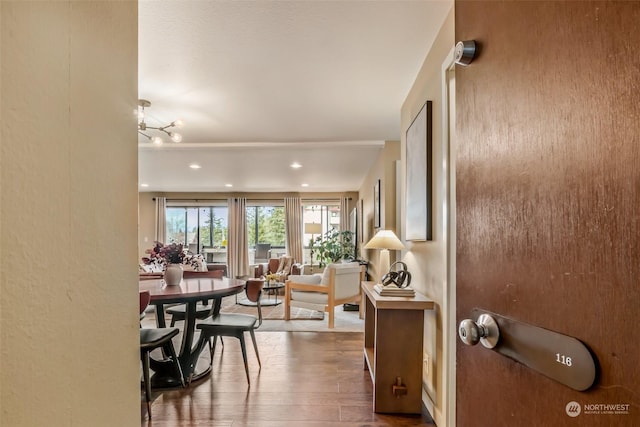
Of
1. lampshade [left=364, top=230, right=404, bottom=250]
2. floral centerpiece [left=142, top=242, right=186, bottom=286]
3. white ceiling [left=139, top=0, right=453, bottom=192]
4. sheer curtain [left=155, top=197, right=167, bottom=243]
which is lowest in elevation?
floral centerpiece [left=142, top=242, right=186, bottom=286]

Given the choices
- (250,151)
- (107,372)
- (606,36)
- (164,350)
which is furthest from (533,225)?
(250,151)

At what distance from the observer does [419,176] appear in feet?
7.75

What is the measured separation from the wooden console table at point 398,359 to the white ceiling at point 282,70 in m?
1.65

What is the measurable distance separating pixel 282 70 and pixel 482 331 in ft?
7.32

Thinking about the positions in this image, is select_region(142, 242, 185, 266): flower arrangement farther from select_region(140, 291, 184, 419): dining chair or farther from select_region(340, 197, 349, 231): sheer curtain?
select_region(340, 197, 349, 231): sheer curtain

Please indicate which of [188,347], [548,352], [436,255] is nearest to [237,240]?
[188,347]

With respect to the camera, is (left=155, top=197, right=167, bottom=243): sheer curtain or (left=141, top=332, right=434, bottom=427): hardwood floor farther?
(left=155, top=197, right=167, bottom=243): sheer curtain

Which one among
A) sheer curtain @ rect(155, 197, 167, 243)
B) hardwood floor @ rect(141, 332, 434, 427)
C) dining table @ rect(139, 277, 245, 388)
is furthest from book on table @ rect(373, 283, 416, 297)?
sheer curtain @ rect(155, 197, 167, 243)

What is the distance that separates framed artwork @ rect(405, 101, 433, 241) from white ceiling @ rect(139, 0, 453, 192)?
0.43m

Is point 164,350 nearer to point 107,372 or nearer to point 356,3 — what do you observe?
point 107,372

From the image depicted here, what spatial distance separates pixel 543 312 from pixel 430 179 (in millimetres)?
1689

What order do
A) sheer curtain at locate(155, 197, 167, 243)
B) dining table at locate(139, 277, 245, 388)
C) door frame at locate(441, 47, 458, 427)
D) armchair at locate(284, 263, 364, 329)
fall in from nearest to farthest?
door frame at locate(441, 47, 458, 427), dining table at locate(139, 277, 245, 388), armchair at locate(284, 263, 364, 329), sheer curtain at locate(155, 197, 167, 243)

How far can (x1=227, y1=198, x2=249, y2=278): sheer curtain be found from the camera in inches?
353

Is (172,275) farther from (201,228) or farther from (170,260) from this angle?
(201,228)
